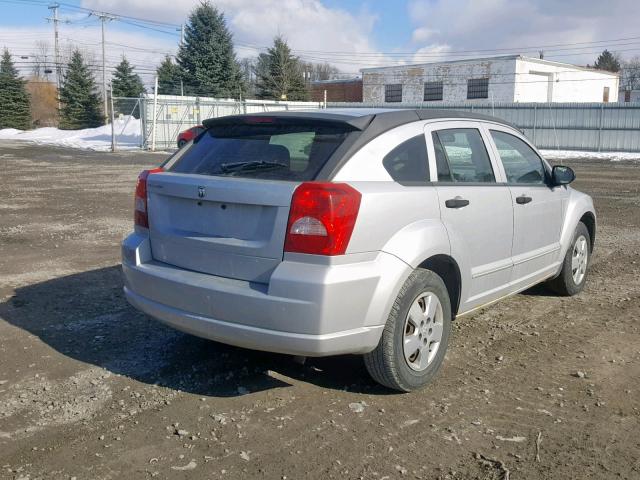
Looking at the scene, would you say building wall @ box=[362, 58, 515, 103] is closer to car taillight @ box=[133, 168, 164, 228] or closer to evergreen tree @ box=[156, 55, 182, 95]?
evergreen tree @ box=[156, 55, 182, 95]

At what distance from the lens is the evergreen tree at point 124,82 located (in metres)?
57.3

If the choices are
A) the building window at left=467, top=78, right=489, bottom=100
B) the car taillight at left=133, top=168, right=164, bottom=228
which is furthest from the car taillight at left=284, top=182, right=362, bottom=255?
the building window at left=467, top=78, right=489, bottom=100

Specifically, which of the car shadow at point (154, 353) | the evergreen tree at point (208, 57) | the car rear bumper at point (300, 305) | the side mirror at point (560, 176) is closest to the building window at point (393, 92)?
the evergreen tree at point (208, 57)

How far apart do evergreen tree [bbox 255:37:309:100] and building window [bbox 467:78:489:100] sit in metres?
13.2

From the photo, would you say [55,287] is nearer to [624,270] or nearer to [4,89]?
[624,270]

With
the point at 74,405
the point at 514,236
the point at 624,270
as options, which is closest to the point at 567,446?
the point at 514,236

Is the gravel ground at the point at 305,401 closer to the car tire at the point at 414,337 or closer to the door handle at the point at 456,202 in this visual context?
the car tire at the point at 414,337

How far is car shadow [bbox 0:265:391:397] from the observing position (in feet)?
14.0

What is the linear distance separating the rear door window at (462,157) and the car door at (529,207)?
0.21 meters

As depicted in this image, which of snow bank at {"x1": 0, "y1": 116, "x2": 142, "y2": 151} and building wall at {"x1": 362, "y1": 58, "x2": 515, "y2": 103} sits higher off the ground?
building wall at {"x1": 362, "y1": 58, "x2": 515, "y2": 103}

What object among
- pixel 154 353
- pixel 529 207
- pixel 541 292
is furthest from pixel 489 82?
pixel 154 353

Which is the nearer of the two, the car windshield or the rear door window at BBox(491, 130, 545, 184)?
the car windshield

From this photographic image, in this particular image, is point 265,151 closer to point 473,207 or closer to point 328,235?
point 328,235

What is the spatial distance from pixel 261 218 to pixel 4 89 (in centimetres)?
6133
